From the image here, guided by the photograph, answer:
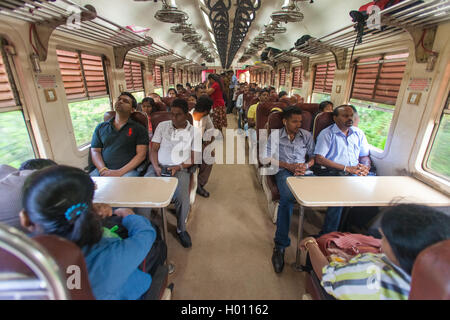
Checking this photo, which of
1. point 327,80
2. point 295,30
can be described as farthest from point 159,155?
point 295,30

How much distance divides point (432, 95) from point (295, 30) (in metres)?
5.80

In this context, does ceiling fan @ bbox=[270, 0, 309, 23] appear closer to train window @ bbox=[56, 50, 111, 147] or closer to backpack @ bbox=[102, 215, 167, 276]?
train window @ bbox=[56, 50, 111, 147]

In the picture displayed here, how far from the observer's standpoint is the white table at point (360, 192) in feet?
5.86

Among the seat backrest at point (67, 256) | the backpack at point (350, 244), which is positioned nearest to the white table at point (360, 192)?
the backpack at point (350, 244)

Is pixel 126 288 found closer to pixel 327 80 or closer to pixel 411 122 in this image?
pixel 411 122

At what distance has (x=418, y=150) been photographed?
2.53 meters

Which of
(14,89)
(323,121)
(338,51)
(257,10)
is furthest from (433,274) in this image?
(257,10)

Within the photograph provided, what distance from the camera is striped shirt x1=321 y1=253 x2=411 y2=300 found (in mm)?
914

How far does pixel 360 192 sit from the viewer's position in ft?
6.35

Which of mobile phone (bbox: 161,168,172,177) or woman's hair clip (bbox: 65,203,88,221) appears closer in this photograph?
woman's hair clip (bbox: 65,203,88,221)

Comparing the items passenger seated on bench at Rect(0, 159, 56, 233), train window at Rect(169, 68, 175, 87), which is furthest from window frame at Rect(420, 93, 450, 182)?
train window at Rect(169, 68, 175, 87)

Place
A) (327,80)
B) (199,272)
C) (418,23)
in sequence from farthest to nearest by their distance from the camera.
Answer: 1. (327,80)
2. (418,23)
3. (199,272)

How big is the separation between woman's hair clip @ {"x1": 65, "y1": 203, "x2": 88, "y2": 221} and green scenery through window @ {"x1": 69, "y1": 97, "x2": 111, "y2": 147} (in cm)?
316

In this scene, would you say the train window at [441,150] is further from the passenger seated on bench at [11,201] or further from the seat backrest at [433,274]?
the passenger seated on bench at [11,201]
